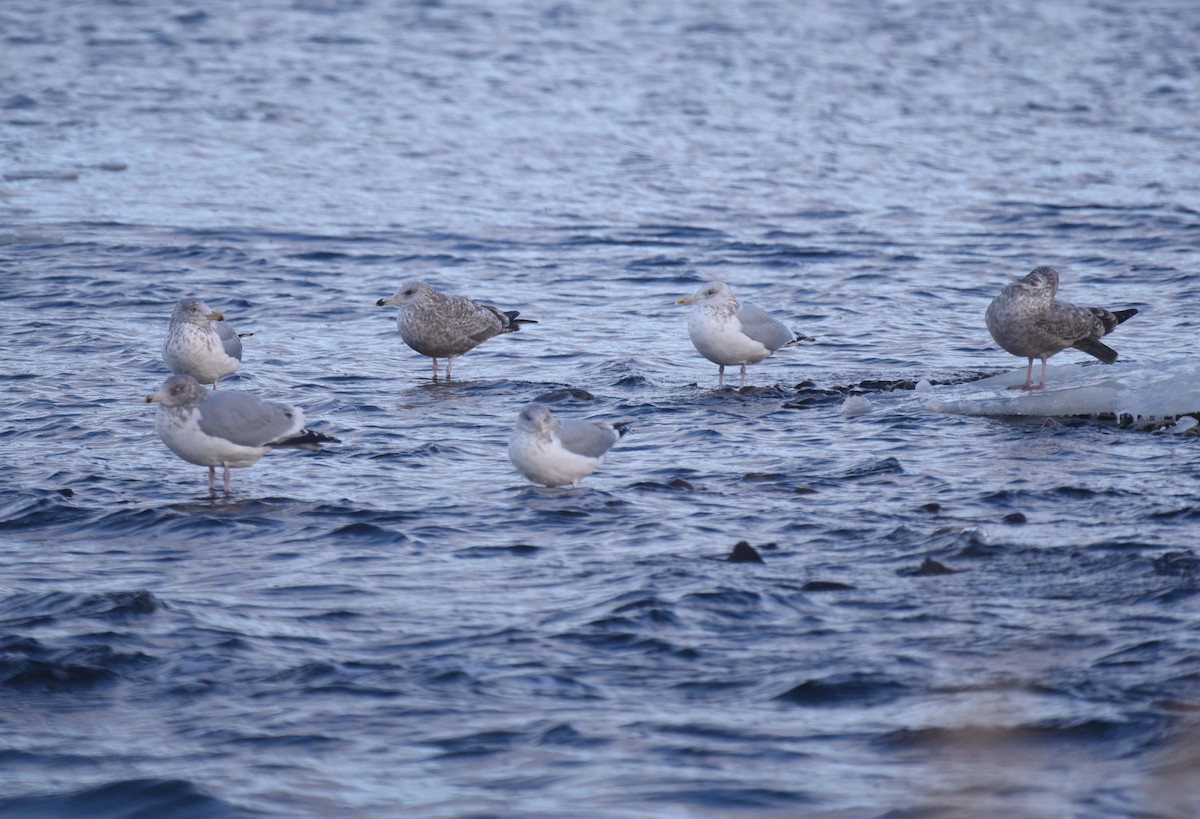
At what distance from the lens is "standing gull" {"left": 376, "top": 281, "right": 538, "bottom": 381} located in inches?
504

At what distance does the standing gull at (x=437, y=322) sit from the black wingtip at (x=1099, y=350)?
4.77 metres

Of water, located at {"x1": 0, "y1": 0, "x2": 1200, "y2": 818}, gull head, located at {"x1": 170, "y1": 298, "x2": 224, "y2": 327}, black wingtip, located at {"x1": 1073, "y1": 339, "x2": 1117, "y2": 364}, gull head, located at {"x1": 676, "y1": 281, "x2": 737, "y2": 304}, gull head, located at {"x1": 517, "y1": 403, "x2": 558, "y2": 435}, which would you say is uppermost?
gull head, located at {"x1": 676, "y1": 281, "x2": 737, "y2": 304}

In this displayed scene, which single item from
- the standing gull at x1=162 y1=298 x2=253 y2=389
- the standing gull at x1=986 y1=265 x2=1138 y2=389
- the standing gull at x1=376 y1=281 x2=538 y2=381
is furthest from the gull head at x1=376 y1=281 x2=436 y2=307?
the standing gull at x1=986 y1=265 x2=1138 y2=389

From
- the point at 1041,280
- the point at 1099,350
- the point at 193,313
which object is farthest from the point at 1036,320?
the point at 193,313

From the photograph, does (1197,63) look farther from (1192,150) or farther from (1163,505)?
(1163,505)

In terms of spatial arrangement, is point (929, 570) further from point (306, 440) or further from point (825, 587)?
point (306, 440)

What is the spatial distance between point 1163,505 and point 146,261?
11.7m

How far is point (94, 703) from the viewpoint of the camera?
654 cm

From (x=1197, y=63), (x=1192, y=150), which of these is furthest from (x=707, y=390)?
(x=1197, y=63)

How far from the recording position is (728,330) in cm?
1204

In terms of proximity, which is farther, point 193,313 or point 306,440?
point 193,313

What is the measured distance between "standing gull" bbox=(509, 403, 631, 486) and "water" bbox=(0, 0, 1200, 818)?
20 cm

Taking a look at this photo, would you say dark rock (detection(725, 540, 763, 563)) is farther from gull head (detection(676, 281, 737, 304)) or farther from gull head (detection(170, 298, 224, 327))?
gull head (detection(170, 298, 224, 327))

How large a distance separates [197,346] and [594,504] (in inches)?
150
